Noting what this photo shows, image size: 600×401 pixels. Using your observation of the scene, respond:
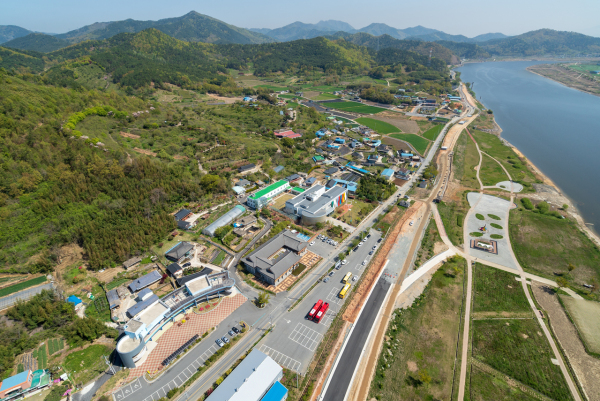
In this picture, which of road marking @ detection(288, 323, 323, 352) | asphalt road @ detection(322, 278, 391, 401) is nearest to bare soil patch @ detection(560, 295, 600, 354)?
asphalt road @ detection(322, 278, 391, 401)

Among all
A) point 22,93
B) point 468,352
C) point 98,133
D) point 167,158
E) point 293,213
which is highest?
point 22,93

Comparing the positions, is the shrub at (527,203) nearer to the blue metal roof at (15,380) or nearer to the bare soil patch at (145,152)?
the blue metal roof at (15,380)

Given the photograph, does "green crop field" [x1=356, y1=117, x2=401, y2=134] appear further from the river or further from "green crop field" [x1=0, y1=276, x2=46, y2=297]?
"green crop field" [x1=0, y1=276, x2=46, y2=297]

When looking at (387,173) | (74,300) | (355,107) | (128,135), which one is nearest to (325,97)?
(355,107)

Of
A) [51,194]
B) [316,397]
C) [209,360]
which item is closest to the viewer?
[316,397]

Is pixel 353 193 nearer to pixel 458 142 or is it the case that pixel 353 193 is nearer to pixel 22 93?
pixel 458 142

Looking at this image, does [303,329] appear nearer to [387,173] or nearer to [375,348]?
[375,348]

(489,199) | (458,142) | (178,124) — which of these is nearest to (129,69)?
(178,124)
